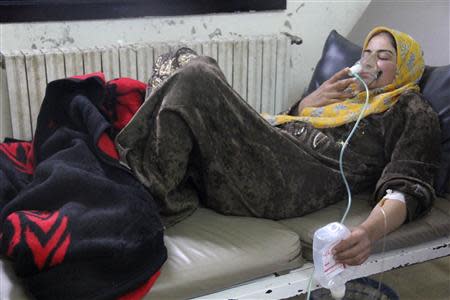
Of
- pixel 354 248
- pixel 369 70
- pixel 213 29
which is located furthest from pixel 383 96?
pixel 213 29

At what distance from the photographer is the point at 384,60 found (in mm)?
1800

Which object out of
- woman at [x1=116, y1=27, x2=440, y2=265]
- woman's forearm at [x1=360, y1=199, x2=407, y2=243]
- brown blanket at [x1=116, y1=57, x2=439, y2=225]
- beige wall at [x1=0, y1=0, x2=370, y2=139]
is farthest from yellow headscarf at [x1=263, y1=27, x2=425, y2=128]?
beige wall at [x1=0, y1=0, x2=370, y2=139]

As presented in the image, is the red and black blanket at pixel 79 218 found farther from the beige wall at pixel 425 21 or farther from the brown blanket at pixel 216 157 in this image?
the beige wall at pixel 425 21

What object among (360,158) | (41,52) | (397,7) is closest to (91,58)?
(41,52)

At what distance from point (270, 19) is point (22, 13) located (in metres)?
1.07

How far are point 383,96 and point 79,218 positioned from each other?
1.03m

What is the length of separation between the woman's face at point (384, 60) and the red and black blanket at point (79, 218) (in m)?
0.86

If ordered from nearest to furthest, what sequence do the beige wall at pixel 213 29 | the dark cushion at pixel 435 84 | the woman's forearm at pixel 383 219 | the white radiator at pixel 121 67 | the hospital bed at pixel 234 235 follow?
the hospital bed at pixel 234 235
the woman's forearm at pixel 383 219
the dark cushion at pixel 435 84
the white radiator at pixel 121 67
the beige wall at pixel 213 29

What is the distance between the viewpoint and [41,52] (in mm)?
2057

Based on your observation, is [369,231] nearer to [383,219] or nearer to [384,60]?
[383,219]

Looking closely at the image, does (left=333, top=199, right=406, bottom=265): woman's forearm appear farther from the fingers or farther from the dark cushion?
the dark cushion

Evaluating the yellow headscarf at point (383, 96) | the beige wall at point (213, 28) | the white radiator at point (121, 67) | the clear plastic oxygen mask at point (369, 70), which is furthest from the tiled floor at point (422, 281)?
the beige wall at point (213, 28)

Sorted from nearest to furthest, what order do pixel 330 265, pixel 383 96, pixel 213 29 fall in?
1. pixel 330 265
2. pixel 383 96
3. pixel 213 29

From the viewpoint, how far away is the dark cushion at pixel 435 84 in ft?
5.54
